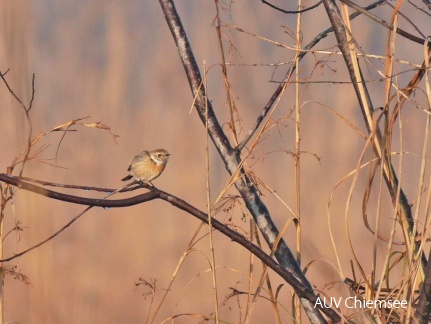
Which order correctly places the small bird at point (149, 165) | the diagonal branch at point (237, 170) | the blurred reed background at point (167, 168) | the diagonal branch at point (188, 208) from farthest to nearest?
the blurred reed background at point (167, 168) < the small bird at point (149, 165) < the diagonal branch at point (237, 170) < the diagonal branch at point (188, 208)

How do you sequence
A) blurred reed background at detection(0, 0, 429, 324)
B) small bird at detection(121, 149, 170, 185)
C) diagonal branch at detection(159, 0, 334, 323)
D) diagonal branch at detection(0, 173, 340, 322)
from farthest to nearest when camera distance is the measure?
blurred reed background at detection(0, 0, 429, 324) < small bird at detection(121, 149, 170, 185) < diagonal branch at detection(159, 0, 334, 323) < diagonal branch at detection(0, 173, 340, 322)

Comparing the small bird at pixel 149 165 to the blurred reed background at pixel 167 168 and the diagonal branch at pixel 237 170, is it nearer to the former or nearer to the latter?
the diagonal branch at pixel 237 170

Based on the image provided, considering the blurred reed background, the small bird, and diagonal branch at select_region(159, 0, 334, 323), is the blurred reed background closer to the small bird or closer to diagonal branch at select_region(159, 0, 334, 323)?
the small bird

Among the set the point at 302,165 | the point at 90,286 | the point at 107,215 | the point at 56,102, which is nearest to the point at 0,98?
the point at 56,102

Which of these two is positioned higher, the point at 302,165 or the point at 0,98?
the point at 0,98

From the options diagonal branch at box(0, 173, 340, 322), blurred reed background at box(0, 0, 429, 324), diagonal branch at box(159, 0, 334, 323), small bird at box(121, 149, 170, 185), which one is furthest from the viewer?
blurred reed background at box(0, 0, 429, 324)

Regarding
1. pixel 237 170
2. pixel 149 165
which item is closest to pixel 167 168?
pixel 149 165

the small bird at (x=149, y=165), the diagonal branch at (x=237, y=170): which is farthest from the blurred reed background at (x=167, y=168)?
the diagonal branch at (x=237, y=170)

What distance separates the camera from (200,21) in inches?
217

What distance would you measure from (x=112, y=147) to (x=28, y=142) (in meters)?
3.70

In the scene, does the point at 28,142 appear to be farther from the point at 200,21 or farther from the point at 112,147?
the point at 200,21

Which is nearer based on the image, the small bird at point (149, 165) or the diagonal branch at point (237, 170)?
the diagonal branch at point (237, 170)

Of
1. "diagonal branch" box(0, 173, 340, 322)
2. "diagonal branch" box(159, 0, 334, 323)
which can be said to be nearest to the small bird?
"diagonal branch" box(159, 0, 334, 323)

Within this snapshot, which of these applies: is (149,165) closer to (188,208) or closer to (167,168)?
(188,208)
